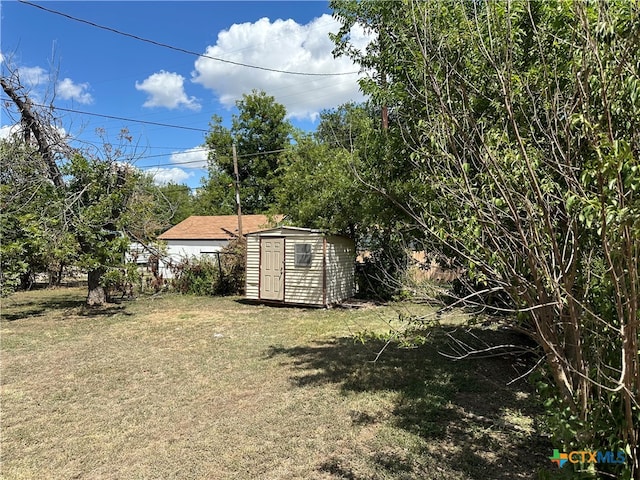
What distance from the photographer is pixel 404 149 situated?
412 centimetres

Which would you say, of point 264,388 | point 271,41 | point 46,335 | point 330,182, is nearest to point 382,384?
A: point 264,388

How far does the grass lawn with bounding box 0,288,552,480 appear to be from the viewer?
287 cm

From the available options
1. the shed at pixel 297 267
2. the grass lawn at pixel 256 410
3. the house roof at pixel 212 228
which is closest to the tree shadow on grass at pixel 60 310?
the grass lawn at pixel 256 410

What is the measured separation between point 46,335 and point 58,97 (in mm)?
5124

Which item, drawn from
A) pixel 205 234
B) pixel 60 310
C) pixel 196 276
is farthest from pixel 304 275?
pixel 205 234

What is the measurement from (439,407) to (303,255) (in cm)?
694

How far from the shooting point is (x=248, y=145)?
93.7 ft

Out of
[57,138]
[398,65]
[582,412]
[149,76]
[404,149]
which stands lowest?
[582,412]

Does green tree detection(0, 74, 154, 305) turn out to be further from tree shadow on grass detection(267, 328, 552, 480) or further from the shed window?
tree shadow on grass detection(267, 328, 552, 480)

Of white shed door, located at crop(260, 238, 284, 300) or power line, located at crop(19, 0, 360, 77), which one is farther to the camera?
white shed door, located at crop(260, 238, 284, 300)

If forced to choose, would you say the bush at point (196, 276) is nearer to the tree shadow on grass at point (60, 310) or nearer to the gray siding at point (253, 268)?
the gray siding at point (253, 268)

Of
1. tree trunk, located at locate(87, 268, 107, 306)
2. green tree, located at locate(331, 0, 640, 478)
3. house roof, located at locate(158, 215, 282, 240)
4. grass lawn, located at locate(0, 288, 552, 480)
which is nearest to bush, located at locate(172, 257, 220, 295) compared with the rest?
tree trunk, located at locate(87, 268, 107, 306)

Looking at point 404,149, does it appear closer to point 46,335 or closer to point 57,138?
point 46,335

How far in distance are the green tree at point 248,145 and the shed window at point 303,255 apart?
17624 millimetres
